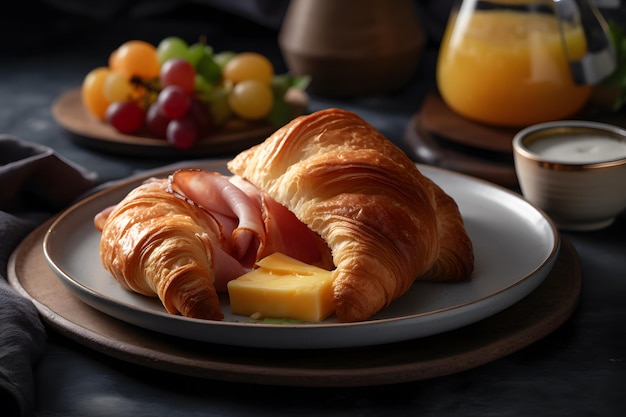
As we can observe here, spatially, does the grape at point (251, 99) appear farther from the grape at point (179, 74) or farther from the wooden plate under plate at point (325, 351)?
the wooden plate under plate at point (325, 351)

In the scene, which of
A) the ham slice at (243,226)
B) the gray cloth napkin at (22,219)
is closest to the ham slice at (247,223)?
the ham slice at (243,226)

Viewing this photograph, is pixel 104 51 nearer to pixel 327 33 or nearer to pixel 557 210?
pixel 327 33

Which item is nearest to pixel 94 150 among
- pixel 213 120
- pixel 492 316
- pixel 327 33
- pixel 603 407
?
pixel 213 120

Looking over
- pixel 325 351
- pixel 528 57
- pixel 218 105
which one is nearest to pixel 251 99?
pixel 218 105

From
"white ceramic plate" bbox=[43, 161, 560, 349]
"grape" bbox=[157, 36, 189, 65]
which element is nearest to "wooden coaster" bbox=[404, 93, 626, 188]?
"white ceramic plate" bbox=[43, 161, 560, 349]

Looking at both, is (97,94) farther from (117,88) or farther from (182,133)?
(182,133)

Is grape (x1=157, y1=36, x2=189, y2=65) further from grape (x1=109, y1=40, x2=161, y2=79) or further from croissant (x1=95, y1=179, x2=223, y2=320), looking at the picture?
croissant (x1=95, y1=179, x2=223, y2=320)
